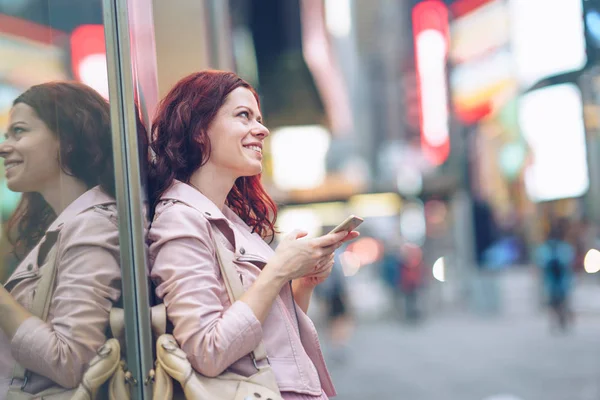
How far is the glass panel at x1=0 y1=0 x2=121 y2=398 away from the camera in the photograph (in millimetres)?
1726

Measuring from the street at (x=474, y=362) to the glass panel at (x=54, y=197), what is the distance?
14.0ft

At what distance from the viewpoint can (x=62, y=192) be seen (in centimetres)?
187

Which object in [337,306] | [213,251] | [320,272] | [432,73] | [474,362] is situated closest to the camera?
[213,251]

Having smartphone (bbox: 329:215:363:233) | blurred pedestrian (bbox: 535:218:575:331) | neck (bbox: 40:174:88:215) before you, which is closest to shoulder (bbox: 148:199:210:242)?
neck (bbox: 40:174:88:215)

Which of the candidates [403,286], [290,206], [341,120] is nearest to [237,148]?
[403,286]

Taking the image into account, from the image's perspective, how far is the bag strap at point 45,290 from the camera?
5.65ft

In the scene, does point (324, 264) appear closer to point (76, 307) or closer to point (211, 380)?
point (211, 380)

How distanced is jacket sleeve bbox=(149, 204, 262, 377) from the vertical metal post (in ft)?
0.18

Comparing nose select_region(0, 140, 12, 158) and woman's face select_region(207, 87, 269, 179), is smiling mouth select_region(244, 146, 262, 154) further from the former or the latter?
nose select_region(0, 140, 12, 158)

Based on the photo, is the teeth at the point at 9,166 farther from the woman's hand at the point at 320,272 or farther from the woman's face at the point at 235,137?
the woman's hand at the point at 320,272

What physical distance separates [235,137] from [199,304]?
0.55 meters

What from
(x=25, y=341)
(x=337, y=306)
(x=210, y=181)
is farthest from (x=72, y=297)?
(x=337, y=306)

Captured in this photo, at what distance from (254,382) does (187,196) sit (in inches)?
22.0

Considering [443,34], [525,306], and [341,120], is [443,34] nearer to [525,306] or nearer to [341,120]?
[341,120]
